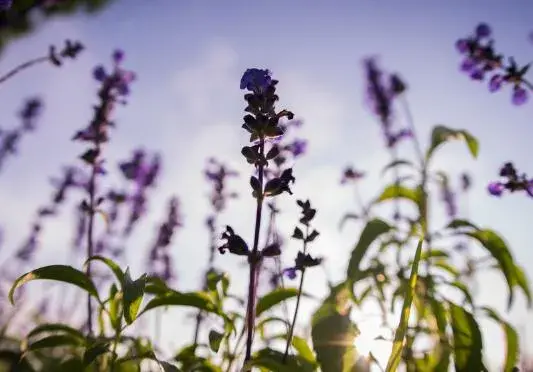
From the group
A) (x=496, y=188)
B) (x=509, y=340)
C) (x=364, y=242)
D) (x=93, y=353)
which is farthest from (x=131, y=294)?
(x=509, y=340)

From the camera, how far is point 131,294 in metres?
1.48

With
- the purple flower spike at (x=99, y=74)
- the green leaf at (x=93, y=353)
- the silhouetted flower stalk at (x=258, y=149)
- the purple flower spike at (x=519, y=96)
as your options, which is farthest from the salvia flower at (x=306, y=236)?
the purple flower spike at (x=99, y=74)

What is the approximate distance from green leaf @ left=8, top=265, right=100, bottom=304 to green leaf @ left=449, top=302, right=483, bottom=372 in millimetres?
1642

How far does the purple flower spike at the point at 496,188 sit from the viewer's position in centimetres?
228

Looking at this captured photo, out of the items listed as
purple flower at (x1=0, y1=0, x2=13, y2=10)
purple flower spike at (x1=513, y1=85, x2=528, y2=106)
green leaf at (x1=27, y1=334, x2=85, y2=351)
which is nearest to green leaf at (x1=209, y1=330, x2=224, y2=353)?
green leaf at (x1=27, y1=334, x2=85, y2=351)

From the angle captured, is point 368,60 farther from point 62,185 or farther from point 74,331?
point 74,331

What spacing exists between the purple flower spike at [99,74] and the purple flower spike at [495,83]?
2575 mm

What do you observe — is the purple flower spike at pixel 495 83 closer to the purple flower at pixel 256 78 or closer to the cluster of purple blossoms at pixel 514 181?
the cluster of purple blossoms at pixel 514 181

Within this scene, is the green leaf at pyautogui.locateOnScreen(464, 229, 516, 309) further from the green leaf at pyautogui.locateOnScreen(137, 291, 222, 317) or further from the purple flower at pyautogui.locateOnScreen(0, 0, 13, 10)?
the purple flower at pyautogui.locateOnScreen(0, 0, 13, 10)

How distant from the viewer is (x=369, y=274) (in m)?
2.74

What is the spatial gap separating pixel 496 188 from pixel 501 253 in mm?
337

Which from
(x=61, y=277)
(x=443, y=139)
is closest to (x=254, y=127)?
(x=61, y=277)

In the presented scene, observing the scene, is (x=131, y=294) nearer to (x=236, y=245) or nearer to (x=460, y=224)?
(x=236, y=245)

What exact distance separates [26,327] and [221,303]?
409 centimetres
